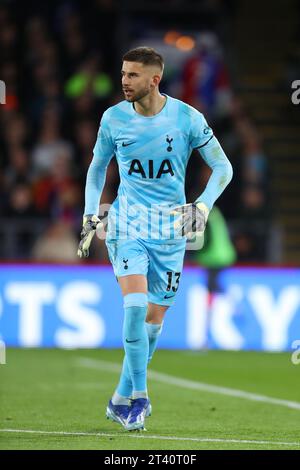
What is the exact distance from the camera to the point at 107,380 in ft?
39.9

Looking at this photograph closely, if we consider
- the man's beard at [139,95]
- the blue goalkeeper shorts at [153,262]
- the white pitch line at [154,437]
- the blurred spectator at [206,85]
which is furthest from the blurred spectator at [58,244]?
the white pitch line at [154,437]

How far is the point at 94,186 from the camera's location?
851 centimetres

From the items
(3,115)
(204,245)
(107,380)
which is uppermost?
(3,115)

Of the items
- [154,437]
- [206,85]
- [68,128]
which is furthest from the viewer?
[206,85]

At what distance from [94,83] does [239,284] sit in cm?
443

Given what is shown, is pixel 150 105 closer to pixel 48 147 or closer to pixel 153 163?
pixel 153 163

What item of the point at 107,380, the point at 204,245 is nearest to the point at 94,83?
the point at 204,245

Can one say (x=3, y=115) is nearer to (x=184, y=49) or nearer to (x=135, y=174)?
(x=184, y=49)

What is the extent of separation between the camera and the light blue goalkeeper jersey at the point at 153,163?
27.3ft

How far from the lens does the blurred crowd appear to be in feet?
55.9

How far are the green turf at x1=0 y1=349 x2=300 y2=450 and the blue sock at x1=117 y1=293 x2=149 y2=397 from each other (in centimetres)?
35

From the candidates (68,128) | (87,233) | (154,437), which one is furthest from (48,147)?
(154,437)

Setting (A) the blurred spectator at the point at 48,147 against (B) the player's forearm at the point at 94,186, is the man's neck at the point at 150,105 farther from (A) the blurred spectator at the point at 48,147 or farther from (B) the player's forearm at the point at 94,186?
(A) the blurred spectator at the point at 48,147

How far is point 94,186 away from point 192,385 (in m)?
3.78
